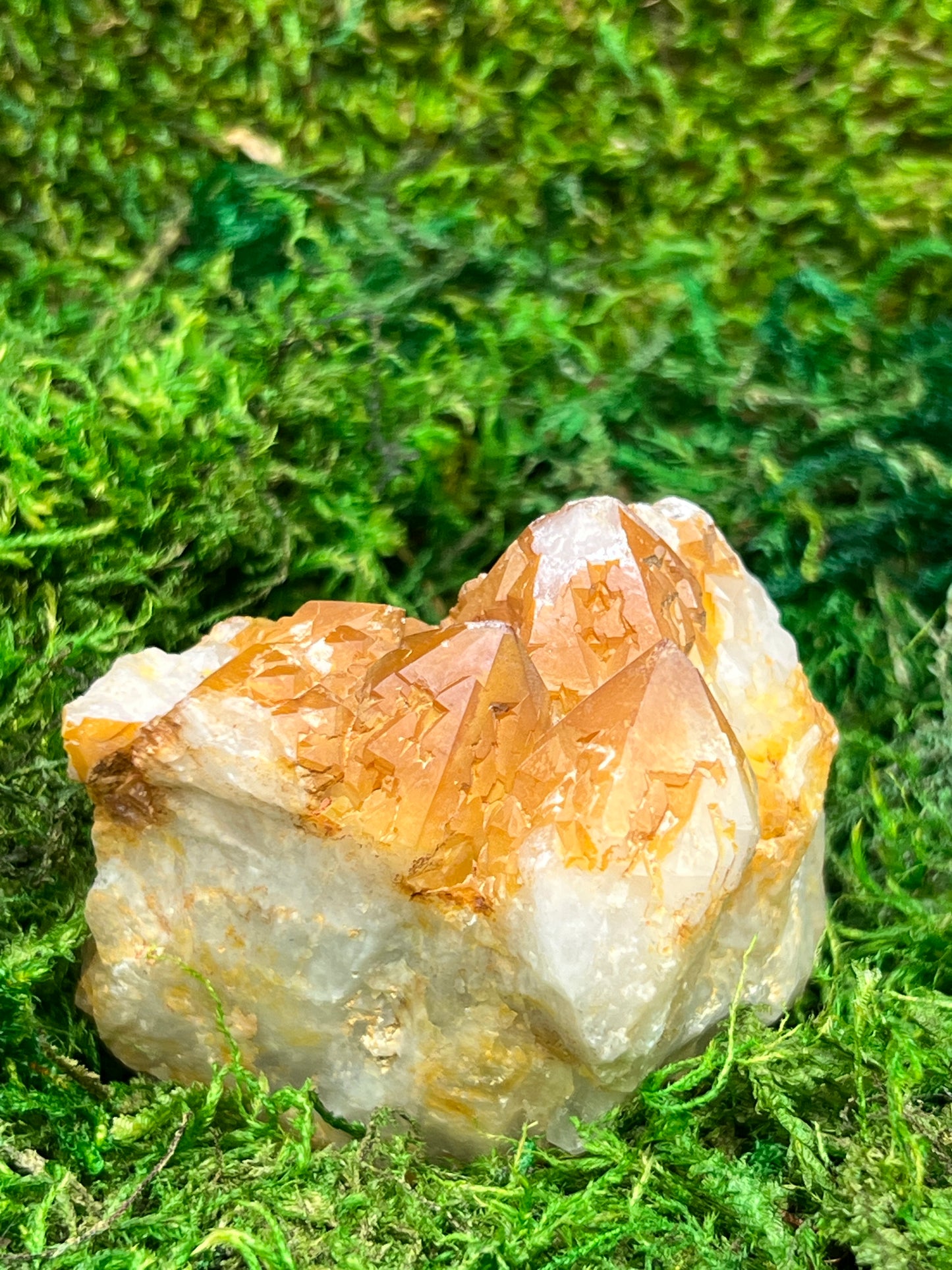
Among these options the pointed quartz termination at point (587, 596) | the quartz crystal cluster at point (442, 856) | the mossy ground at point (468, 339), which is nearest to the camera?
the quartz crystal cluster at point (442, 856)

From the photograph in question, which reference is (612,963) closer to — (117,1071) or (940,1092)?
(940,1092)

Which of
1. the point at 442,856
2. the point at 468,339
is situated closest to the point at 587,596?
the point at 442,856

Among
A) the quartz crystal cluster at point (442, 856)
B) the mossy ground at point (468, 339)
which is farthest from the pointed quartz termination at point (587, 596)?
the mossy ground at point (468, 339)

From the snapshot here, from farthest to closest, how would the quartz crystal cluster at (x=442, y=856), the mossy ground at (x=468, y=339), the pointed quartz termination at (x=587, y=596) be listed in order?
the mossy ground at (x=468, y=339), the pointed quartz termination at (x=587, y=596), the quartz crystal cluster at (x=442, y=856)

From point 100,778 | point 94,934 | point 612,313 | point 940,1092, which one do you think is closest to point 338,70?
point 612,313

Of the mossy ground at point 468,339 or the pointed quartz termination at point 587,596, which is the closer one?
the pointed quartz termination at point 587,596

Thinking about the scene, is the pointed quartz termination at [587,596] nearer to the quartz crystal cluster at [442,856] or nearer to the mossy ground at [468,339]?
the quartz crystal cluster at [442,856]

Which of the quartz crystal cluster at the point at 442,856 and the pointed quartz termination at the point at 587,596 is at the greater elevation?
the pointed quartz termination at the point at 587,596
